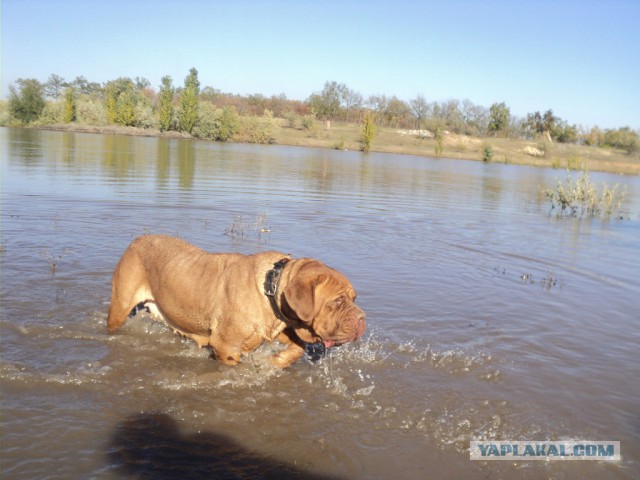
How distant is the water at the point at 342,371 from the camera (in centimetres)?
396

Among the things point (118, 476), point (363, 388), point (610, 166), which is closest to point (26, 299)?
point (118, 476)

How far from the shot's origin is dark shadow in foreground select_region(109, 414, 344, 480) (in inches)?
143

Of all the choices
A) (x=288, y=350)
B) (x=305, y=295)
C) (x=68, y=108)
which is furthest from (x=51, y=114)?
(x=305, y=295)

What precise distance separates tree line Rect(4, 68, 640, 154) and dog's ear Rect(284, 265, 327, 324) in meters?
66.0

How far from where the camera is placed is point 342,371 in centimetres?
550

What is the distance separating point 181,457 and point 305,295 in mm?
1531

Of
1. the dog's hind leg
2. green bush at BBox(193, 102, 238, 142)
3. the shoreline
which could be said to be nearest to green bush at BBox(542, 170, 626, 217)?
the dog's hind leg

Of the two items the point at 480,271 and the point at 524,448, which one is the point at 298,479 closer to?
the point at 524,448

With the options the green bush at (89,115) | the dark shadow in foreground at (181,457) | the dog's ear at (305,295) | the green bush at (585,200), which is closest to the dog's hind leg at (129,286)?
the dark shadow in foreground at (181,457)

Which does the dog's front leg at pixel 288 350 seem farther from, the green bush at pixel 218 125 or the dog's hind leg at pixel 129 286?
the green bush at pixel 218 125

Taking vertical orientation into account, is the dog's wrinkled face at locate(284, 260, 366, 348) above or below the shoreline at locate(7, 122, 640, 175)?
below

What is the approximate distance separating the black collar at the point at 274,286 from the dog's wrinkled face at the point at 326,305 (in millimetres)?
203

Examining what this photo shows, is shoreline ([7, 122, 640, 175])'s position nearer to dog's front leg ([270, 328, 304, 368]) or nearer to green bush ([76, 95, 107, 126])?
green bush ([76, 95, 107, 126])

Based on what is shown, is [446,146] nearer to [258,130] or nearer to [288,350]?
[258,130]
